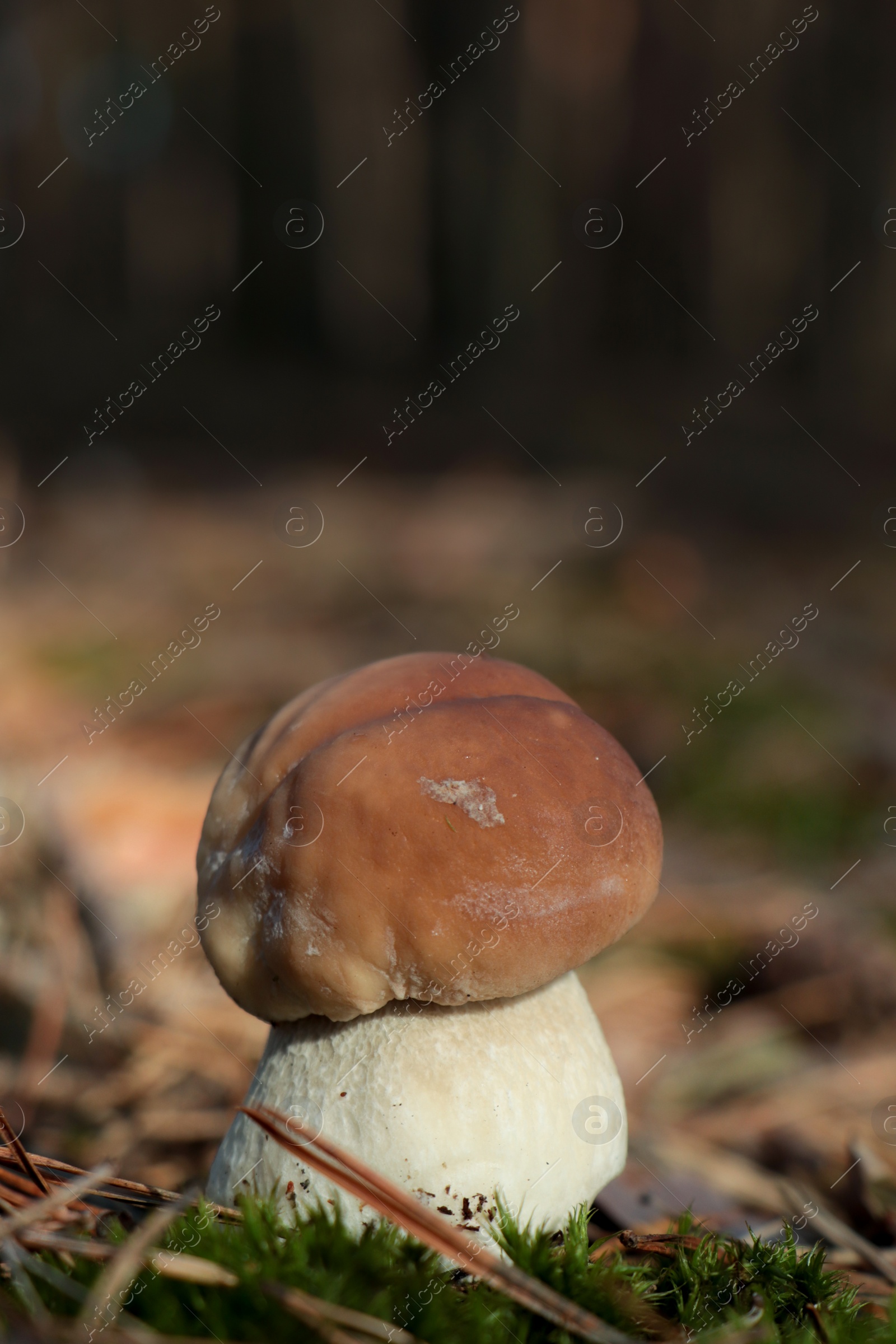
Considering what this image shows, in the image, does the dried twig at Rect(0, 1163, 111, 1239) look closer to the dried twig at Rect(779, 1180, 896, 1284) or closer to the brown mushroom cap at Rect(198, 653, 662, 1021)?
the brown mushroom cap at Rect(198, 653, 662, 1021)

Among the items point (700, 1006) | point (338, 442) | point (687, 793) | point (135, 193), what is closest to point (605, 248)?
point (338, 442)

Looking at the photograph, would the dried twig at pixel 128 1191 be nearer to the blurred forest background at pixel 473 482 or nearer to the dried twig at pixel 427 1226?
the dried twig at pixel 427 1226

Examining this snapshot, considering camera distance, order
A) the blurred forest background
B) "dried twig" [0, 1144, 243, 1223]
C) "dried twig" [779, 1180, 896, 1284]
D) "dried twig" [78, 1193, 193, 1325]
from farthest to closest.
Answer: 1. the blurred forest background
2. "dried twig" [779, 1180, 896, 1284]
3. "dried twig" [0, 1144, 243, 1223]
4. "dried twig" [78, 1193, 193, 1325]

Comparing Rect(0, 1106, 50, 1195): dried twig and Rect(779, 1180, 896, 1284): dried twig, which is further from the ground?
Rect(0, 1106, 50, 1195): dried twig

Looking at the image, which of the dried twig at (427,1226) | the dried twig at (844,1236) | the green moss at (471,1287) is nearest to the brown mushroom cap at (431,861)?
the dried twig at (427,1226)

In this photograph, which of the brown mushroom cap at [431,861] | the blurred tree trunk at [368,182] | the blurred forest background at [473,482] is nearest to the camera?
the brown mushroom cap at [431,861]

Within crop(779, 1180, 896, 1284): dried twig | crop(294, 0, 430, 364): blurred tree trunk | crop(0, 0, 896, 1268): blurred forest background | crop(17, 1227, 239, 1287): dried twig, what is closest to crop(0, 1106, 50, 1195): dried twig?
crop(17, 1227, 239, 1287): dried twig

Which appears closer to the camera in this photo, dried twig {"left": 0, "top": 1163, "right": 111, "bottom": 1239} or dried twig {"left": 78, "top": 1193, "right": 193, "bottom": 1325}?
dried twig {"left": 78, "top": 1193, "right": 193, "bottom": 1325}
